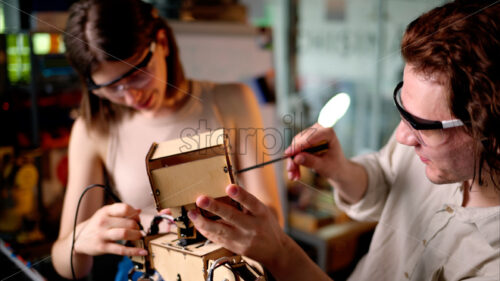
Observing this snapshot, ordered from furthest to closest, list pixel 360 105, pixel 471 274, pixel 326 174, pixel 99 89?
pixel 360 105 → pixel 326 174 → pixel 99 89 → pixel 471 274

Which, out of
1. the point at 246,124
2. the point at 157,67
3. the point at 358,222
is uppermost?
the point at 157,67

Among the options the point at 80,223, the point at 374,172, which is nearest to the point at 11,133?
the point at 80,223

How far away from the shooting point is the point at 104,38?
0.65m

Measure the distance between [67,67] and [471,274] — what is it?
733 mm

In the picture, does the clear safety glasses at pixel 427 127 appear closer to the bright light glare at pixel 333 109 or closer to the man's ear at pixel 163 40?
the bright light glare at pixel 333 109

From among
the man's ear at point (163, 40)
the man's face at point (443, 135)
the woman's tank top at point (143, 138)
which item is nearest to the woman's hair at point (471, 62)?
the man's face at point (443, 135)

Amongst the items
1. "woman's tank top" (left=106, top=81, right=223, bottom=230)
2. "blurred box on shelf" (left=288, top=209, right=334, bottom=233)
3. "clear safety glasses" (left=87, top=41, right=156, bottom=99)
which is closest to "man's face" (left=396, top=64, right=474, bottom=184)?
"woman's tank top" (left=106, top=81, right=223, bottom=230)

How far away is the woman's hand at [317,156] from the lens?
751 mm

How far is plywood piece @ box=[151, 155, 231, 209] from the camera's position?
21.1 inches

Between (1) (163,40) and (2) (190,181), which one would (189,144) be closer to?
(2) (190,181)

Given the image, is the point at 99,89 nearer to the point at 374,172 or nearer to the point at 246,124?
the point at 246,124

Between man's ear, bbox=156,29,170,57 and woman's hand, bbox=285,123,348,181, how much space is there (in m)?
0.29

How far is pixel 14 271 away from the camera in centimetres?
67

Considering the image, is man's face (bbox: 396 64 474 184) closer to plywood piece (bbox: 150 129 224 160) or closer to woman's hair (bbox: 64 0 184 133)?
plywood piece (bbox: 150 129 224 160)
